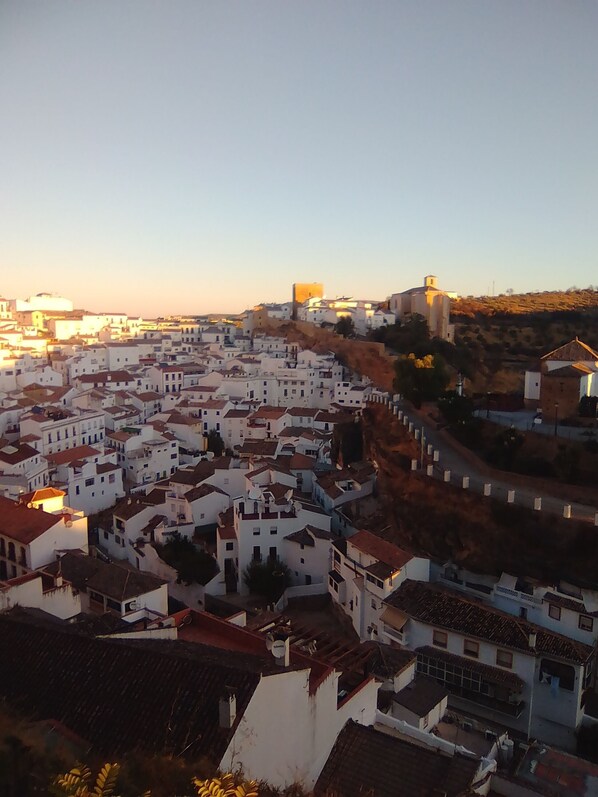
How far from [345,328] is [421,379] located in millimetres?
22504

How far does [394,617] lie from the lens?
1381 centimetres

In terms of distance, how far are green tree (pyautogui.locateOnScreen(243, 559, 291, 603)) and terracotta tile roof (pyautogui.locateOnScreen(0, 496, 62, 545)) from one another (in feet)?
18.3

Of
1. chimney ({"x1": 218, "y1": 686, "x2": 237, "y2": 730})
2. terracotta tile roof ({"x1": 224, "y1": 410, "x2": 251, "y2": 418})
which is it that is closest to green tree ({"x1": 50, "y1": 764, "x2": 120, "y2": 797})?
chimney ({"x1": 218, "y1": 686, "x2": 237, "y2": 730})

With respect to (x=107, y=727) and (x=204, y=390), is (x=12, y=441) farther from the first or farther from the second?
(x=107, y=727)

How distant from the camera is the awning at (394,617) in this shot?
44.3 feet

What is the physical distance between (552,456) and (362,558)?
593 cm

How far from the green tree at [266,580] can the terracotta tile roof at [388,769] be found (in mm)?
10527

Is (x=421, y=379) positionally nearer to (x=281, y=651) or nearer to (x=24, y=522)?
(x=24, y=522)

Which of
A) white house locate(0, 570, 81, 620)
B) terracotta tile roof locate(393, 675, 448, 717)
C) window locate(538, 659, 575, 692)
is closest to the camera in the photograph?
white house locate(0, 570, 81, 620)

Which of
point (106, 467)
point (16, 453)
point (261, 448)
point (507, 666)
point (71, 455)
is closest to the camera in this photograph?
point (507, 666)

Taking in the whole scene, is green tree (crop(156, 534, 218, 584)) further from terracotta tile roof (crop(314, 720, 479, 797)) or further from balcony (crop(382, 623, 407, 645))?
terracotta tile roof (crop(314, 720, 479, 797))

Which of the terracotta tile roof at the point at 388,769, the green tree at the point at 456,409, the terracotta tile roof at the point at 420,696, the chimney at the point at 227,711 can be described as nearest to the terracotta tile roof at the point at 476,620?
the terracotta tile roof at the point at 420,696

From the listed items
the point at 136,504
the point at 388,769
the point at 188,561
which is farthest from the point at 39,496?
the point at 388,769

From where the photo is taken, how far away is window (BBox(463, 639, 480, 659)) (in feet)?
40.9
